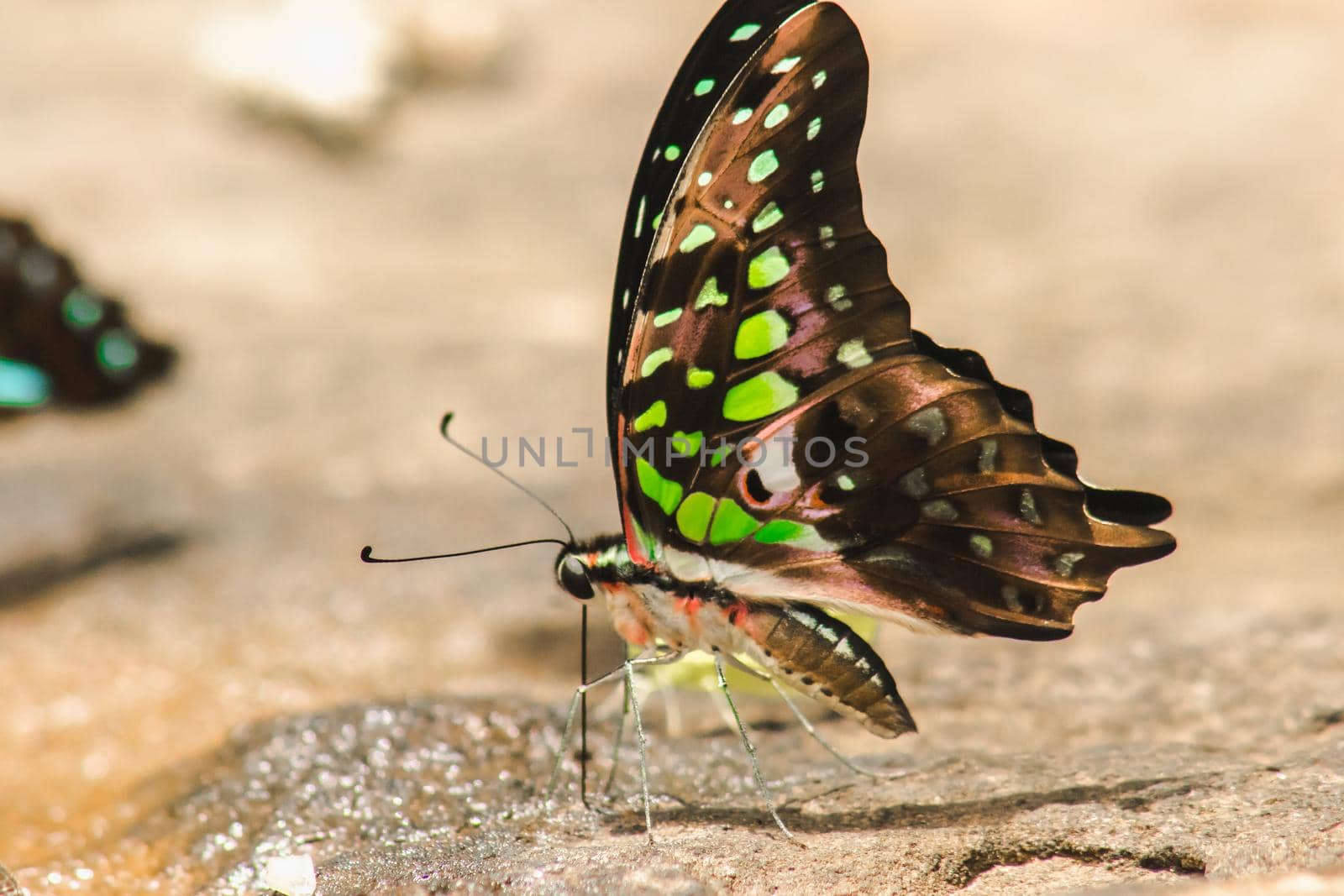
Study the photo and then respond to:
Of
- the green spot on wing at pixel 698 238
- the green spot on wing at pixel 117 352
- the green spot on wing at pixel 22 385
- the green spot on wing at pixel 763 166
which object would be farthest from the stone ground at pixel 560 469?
the green spot on wing at pixel 763 166

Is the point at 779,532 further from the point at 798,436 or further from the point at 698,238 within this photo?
the point at 698,238

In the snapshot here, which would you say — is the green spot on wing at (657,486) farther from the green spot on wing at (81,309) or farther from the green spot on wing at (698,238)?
the green spot on wing at (81,309)

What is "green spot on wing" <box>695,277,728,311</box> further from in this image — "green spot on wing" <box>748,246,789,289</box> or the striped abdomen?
the striped abdomen

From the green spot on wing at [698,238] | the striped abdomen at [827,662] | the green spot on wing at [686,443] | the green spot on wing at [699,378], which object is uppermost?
the green spot on wing at [698,238]

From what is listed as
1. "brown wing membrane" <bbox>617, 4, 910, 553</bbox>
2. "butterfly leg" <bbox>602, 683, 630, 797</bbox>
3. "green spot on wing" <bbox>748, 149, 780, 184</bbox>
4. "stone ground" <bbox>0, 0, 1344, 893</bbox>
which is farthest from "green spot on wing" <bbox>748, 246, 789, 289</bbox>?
"stone ground" <bbox>0, 0, 1344, 893</bbox>

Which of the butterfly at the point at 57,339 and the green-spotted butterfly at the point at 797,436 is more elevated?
the butterfly at the point at 57,339

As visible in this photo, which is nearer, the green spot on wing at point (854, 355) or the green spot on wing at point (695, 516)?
the green spot on wing at point (854, 355)

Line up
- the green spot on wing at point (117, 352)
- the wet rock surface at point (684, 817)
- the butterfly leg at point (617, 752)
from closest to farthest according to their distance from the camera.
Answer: the wet rock surface at point (684, 817)
the butterfly leg at point (617, 752)
the green spot on wing at point (117, 352)

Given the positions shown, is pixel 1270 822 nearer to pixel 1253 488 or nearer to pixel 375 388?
pixel 1253 488
